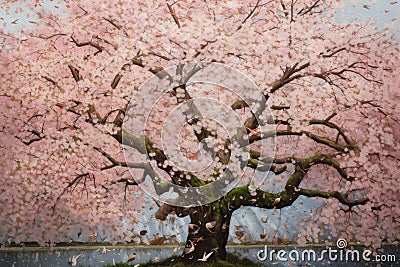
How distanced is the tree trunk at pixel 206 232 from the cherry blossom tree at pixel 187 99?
2cm

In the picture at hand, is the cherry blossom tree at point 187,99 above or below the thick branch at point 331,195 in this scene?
above

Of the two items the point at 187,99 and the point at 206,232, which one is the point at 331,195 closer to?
the point at 206,232

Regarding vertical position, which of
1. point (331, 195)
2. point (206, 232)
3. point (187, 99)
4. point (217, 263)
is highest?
point (187, 99)

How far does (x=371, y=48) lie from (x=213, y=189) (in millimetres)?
3330

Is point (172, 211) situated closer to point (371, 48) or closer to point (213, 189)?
point (213, 189)

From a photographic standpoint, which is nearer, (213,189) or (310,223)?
(213,189)

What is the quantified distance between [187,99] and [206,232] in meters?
1.98

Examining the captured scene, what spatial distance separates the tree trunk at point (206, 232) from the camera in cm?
695

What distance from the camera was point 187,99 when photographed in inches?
264

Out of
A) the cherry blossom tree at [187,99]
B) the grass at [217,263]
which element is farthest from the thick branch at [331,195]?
the grass at [217,263]

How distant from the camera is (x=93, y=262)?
26.9 feet

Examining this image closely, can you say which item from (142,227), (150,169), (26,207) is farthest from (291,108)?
(26,207)

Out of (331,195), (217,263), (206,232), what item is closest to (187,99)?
(206,232)

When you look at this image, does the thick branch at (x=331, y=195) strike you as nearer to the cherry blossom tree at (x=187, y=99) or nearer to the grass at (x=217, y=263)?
the cherry blossom tree at (x=187, y=99)
